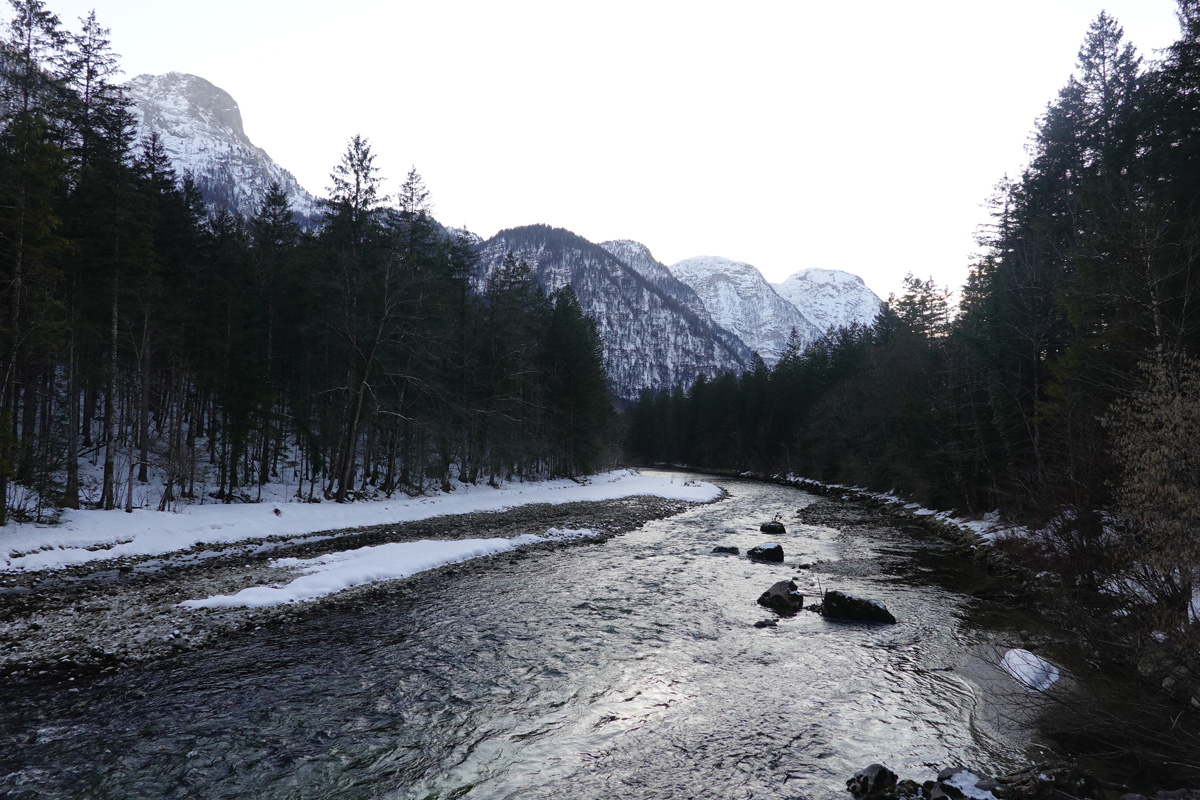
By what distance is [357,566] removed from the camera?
15.8 metres

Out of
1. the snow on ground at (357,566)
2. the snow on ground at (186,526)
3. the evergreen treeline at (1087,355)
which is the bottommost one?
the snow on ground at (357,566)

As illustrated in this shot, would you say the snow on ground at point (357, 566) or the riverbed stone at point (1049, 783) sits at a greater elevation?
the snow on ground at point (357, 566)

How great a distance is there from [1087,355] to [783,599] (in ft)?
43.7

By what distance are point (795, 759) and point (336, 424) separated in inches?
1130

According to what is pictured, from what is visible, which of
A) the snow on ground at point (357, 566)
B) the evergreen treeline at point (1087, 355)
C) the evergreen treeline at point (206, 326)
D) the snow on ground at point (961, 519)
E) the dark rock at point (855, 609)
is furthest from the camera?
the snow on ground at point (961, 519)

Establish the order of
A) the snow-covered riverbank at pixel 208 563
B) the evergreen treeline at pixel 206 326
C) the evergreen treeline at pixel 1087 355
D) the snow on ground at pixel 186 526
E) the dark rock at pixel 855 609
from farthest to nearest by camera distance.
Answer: the evergreen treeline at pixel 206 326 < the snow on ground at pixel 186 526 < the dark rock at pixel 855 609 < the snow-covered riverbank at pixel 208 563 < the evergreen treeline at pixel 1087 355

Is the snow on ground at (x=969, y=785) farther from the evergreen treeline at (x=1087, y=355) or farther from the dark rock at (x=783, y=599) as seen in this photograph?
the dark rock at (x=783, y=599)

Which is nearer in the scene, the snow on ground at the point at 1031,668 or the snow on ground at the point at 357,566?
the snow on ground at the point at 1031,668

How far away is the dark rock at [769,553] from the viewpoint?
19438 millimetres

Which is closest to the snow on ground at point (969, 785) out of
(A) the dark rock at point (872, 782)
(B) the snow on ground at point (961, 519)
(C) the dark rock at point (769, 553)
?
(A) the dark rock at point (872, 782)

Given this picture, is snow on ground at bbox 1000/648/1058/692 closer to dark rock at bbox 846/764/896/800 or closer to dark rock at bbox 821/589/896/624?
dark rock at bbox 821/589/896/624

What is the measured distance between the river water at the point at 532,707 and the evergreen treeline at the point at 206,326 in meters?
14.0

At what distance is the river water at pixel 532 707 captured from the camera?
6.21 metres

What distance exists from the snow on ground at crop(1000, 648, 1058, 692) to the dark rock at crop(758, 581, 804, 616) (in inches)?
175
